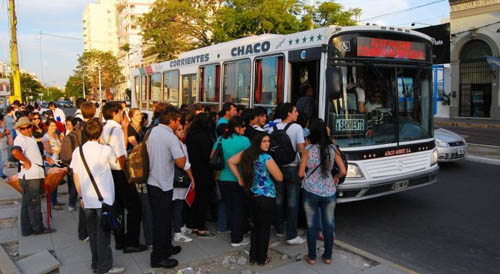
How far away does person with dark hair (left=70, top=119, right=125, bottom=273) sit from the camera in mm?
4195

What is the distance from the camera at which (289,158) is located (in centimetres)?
490

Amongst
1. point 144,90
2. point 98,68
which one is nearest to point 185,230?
point 144,90

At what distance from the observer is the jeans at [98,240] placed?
14.1ft

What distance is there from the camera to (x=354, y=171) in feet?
18.8

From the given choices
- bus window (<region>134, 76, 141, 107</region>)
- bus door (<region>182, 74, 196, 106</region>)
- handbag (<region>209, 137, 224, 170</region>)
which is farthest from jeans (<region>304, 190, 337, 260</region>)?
bus window (<region>134, 76, 141, 107</region>)

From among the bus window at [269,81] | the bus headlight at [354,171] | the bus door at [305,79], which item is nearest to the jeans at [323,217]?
the bus headlight at [354,171]

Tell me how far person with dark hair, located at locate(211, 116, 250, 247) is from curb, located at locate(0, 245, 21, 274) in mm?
2607

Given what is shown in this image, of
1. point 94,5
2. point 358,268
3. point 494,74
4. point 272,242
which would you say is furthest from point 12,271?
point 94,5

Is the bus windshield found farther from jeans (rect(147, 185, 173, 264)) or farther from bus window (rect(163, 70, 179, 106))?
bus window (rect(163, 70, 179, 106))

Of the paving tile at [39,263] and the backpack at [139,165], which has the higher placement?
the backpack at [139,165]

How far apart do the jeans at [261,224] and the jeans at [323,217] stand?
17.0 inches

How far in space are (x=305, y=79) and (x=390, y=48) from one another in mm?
1444

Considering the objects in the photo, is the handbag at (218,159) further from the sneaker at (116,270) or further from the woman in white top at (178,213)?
the sneaker at (116,270)

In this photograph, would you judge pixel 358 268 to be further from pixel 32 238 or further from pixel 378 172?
pixel 32 238
